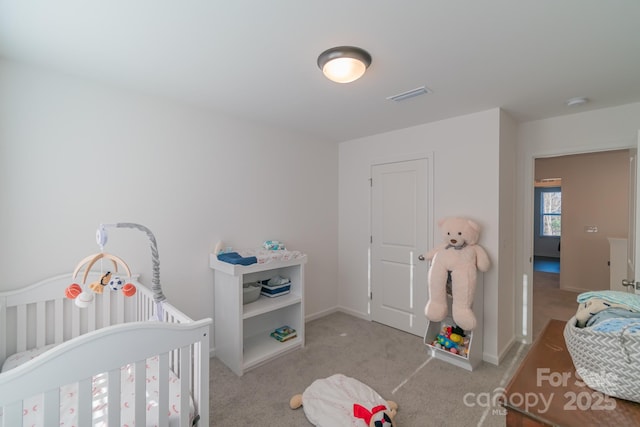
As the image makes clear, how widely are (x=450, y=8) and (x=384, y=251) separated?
8.34 ft

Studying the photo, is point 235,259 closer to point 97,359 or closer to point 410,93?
point 97,359

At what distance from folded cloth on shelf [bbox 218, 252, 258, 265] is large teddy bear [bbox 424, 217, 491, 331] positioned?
64.0 inches

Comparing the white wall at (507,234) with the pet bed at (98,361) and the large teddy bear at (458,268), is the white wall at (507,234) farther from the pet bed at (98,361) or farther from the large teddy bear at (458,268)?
the pet bed at (98,361)

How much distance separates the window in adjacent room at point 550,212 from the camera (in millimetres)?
7605

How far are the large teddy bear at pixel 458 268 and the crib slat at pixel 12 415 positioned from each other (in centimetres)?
253

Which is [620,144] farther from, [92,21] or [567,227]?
[92,21]

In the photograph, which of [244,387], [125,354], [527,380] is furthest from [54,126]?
[527,380]

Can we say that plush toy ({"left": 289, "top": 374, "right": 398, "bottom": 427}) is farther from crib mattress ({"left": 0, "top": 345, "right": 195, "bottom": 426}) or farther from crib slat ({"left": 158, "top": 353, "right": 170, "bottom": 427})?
crib slat ({"left": 158, "top": 353, "right": 170, "bottom": 427})

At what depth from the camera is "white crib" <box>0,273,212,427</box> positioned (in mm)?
950

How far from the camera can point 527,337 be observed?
285 centimetres

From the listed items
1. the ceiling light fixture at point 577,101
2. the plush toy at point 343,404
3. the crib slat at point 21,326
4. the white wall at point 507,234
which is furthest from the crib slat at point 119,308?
the ceiling light fixture at point 577,101

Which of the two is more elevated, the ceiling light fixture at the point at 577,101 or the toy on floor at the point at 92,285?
the ceiling light fixture at the point at 577,101

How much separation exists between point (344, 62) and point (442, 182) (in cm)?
179

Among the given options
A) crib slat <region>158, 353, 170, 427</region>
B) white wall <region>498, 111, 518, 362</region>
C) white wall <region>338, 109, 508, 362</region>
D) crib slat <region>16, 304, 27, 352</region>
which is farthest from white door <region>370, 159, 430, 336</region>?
crib slat <region>16, 304, 27, 352</region>
